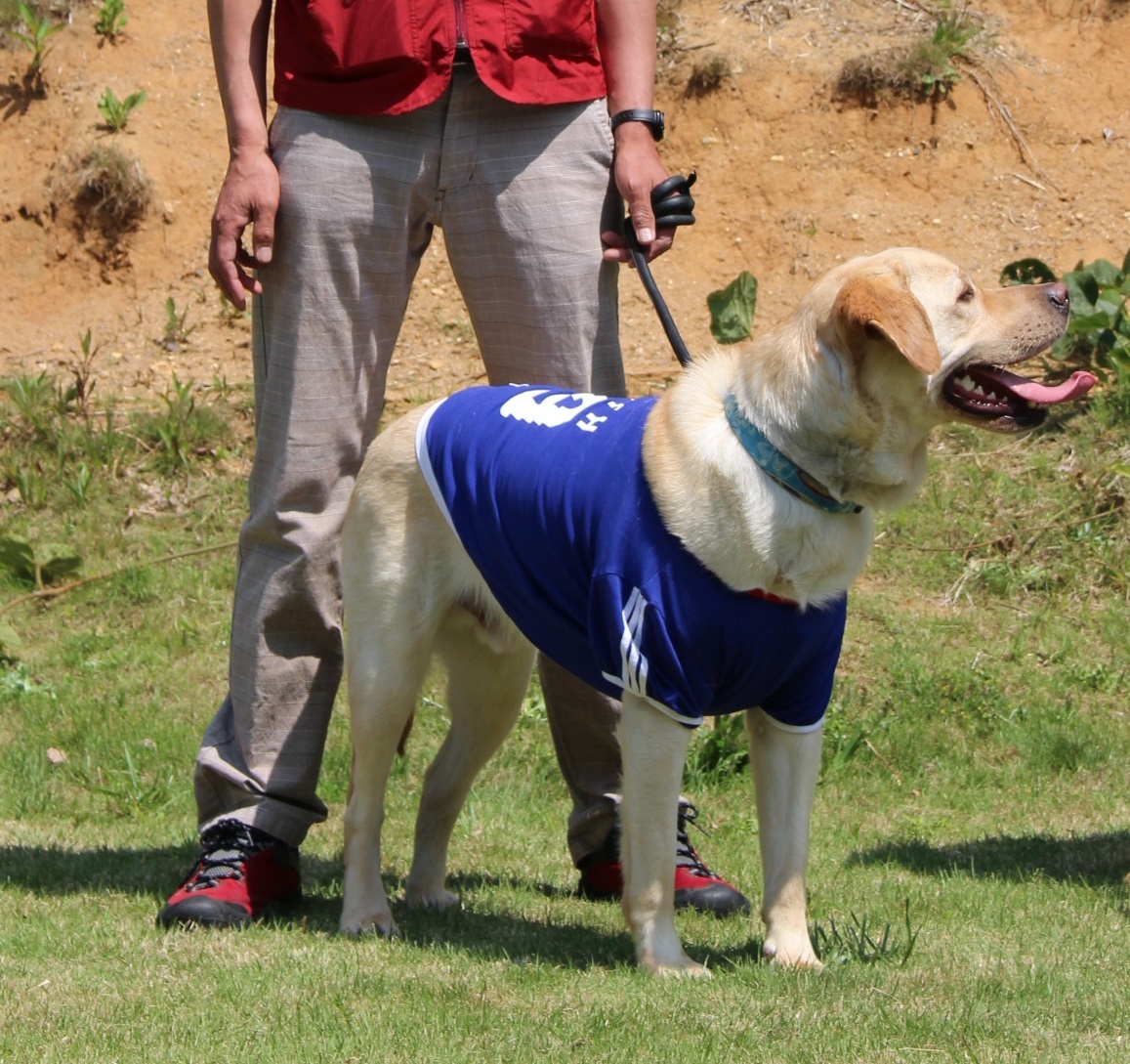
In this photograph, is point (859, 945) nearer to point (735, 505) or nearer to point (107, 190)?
point (735, 505)

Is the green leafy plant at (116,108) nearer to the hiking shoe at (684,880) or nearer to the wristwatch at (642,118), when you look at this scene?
the wristwatch at (642,118)

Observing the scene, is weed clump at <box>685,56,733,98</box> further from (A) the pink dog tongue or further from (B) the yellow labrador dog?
(A) the pink dog tongue

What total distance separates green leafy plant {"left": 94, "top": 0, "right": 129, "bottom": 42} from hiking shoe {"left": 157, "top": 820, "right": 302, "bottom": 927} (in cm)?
669

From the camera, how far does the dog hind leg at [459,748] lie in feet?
14.2

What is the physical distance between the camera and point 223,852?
4168mm

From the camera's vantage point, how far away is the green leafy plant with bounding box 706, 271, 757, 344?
7566 millimetres

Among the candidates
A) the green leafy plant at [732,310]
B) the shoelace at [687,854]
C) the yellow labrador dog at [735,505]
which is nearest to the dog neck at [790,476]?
the yellow labrador dog at [735,505]

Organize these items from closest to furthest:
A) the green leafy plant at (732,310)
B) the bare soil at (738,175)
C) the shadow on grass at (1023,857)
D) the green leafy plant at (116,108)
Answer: the shadow on grass at (1023,857) < the green leafy plant at (732,310) < the bare soil at (738,175) < the green leafy plant at (116,108)

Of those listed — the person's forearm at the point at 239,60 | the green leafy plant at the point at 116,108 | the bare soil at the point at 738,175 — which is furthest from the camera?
the green leafy plant at the point at 116,108

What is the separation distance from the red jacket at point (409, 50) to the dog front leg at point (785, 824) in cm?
178

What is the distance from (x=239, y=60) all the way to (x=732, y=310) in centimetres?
381

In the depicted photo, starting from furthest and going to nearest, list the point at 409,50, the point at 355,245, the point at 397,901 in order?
the point at 397,901
the point at 355,245
the point at 409,50

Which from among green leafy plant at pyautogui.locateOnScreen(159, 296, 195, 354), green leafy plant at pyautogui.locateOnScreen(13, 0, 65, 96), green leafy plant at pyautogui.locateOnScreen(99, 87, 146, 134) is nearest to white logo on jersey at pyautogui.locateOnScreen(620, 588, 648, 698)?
green leafy plant at pyautogui.locateOnScreen(159, 296, 195, 354)

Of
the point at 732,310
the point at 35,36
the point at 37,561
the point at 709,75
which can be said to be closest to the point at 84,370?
the point at 37,561
